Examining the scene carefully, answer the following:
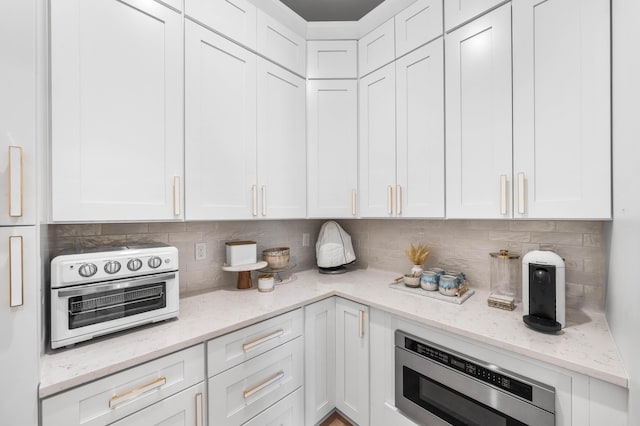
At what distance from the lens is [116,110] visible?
3.59ft

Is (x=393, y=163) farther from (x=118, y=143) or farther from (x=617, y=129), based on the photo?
(x=118, y=143)

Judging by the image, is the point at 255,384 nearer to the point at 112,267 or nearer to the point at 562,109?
the point at 112,267

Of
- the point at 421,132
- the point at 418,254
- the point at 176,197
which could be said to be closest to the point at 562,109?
the point at 421,132

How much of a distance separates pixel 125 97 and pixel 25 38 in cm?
37

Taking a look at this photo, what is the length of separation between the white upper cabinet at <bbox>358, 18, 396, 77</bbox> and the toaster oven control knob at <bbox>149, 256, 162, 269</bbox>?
173 cm

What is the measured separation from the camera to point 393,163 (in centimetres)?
171

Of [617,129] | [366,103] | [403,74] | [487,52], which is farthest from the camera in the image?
[366,103]

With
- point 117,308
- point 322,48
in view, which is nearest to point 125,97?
point 117,308

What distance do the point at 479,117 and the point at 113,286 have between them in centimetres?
185

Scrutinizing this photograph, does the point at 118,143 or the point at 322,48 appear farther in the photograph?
the point at 322,48

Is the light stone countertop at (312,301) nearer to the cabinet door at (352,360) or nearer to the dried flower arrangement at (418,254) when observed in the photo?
the cabinet door at (352,360)

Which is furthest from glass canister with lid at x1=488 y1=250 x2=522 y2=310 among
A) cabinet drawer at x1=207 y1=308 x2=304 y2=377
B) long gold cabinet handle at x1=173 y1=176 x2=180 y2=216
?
long gold cabinet handle at x1=173 y1=176 x2=180 y2=216

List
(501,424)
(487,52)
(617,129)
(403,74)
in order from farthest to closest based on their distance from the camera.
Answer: (403,74) → (487,52) → (501,424) → (617,129)

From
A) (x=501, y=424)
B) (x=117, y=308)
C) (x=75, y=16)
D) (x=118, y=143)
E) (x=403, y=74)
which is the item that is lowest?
(x=501, y=424)
